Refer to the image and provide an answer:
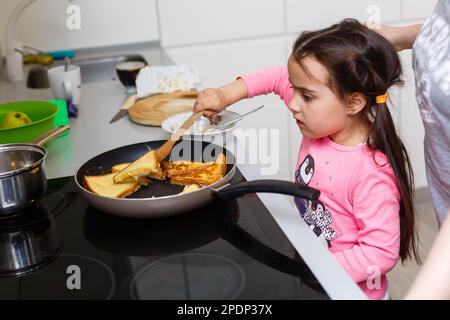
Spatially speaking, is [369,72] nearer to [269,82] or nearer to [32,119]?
[269,82]

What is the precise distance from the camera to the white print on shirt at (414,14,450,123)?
0.90 m

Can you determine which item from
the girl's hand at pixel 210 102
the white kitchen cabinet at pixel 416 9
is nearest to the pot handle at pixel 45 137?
the girl's hand at pixel 210 102

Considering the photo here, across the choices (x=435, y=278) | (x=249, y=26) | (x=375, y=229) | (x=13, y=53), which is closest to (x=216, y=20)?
(x=249, y=26)

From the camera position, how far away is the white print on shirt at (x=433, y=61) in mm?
903

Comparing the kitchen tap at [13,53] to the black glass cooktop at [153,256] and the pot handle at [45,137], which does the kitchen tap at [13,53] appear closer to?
the pot handle at [45,137]

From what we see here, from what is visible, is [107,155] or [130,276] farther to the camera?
[107,155]

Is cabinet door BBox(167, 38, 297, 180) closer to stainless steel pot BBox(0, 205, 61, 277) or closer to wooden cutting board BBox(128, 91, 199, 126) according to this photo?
wooden cutting board BBox(128, 91, 199, 126)

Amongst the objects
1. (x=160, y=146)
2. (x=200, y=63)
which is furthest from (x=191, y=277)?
(x=200, y=63)

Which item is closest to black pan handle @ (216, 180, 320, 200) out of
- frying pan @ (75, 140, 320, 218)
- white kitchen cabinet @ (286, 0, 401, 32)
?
frying pan @ (75, 140, 320, 218)

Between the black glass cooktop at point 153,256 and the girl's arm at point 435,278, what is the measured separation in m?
0.12

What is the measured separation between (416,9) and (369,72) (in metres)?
1.57

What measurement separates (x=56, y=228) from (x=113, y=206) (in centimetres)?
12

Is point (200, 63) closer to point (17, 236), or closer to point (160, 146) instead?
point (160, 146)
